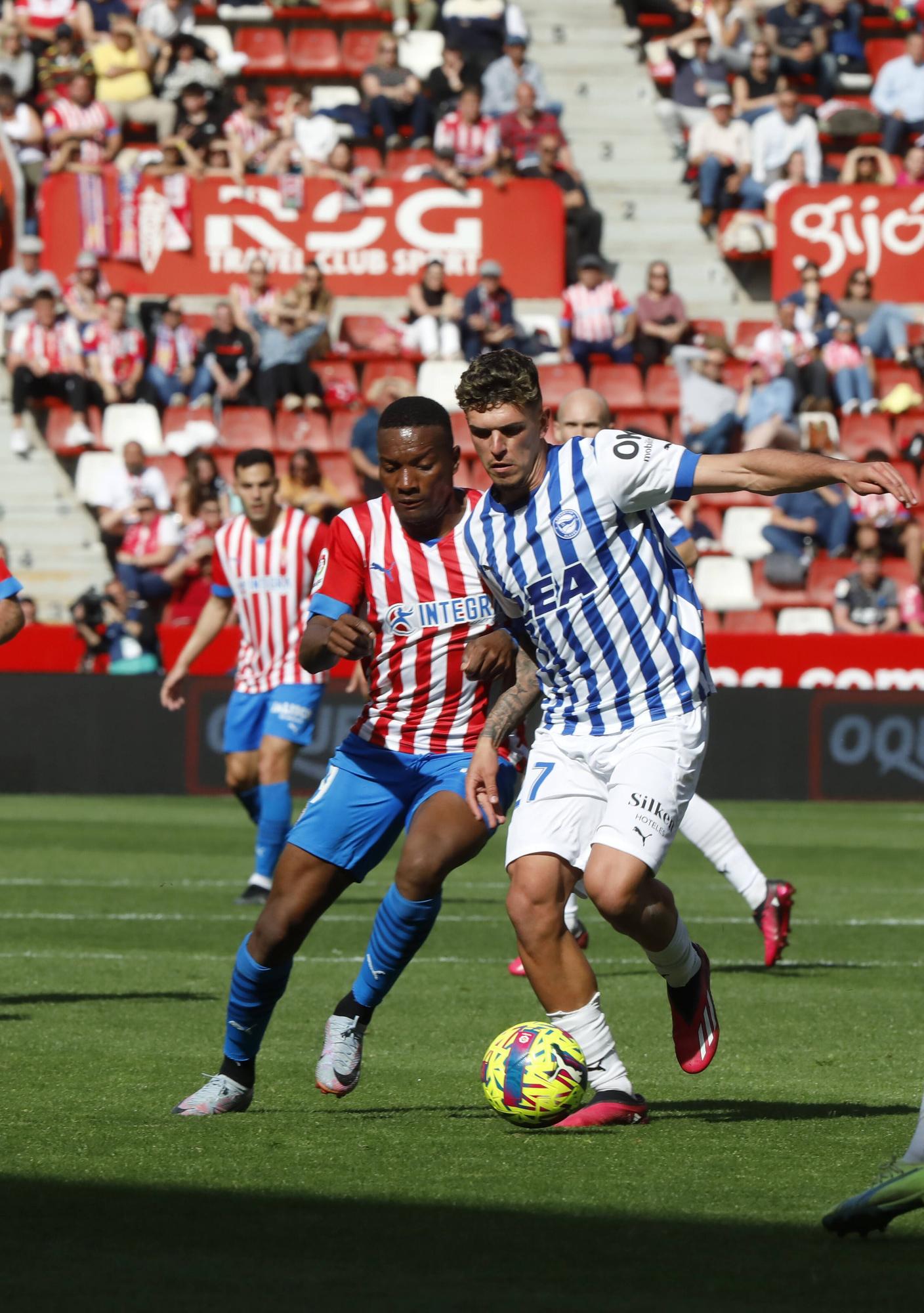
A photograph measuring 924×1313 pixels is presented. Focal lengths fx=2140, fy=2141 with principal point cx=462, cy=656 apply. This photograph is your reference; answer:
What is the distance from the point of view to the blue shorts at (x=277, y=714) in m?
11.6

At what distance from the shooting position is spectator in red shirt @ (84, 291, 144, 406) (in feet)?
72.4

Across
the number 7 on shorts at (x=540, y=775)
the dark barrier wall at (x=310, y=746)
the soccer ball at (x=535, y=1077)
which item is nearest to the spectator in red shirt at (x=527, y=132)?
the dark barrier wall at (x=310, y=746)

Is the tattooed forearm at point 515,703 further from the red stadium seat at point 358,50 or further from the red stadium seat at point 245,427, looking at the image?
the red stadium seat at point 358,50

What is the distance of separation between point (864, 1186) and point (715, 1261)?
0.83 m

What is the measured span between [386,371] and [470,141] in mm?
3388

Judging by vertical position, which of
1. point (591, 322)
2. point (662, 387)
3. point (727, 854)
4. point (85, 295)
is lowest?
point (727, 854)

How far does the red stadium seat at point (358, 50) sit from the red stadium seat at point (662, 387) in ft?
20.2

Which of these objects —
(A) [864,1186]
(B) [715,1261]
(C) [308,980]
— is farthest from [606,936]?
(B) [715,1261]

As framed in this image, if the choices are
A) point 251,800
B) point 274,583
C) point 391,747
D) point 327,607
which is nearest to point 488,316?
point 251,800

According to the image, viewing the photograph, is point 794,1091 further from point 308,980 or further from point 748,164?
point 748,164

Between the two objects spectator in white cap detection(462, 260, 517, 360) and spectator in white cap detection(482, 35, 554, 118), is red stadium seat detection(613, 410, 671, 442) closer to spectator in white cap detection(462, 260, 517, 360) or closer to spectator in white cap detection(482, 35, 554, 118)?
spectator in white cap detection(462, 260, 517, 360)

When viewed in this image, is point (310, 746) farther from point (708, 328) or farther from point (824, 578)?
point (708, 328)

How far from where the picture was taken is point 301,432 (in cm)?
2208

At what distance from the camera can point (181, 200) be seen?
2352 centimetres
